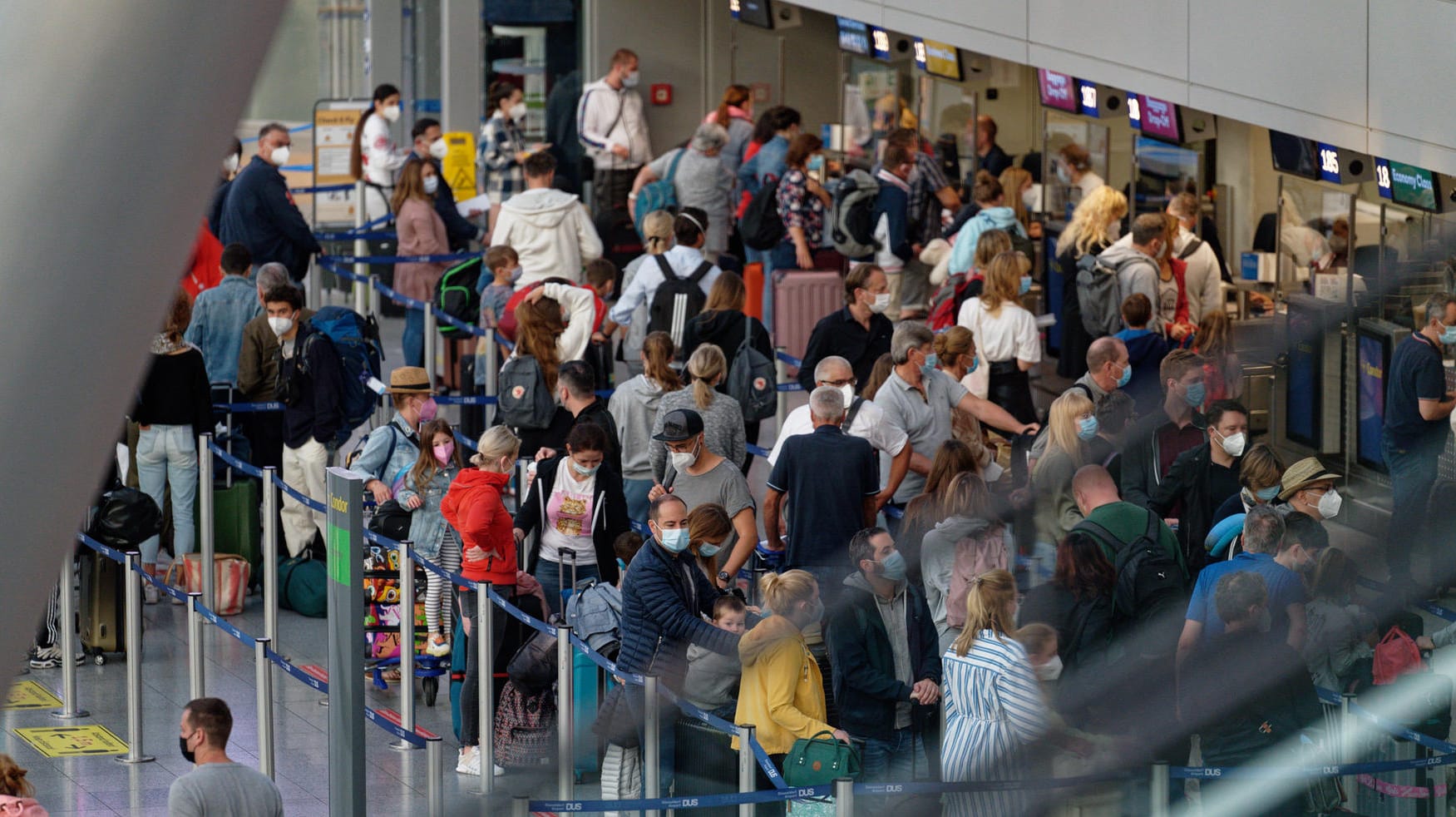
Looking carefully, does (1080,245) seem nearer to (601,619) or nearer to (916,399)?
(916,399)

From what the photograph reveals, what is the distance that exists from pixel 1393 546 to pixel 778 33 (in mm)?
10922

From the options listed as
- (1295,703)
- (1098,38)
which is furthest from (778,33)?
(1295,703)

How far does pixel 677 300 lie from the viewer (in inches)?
453

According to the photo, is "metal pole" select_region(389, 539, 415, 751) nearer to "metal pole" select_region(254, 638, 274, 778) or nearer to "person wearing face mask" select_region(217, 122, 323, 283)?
"metal pole" select_region(254, 638, 274, 778)

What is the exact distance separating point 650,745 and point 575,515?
61.9 inches

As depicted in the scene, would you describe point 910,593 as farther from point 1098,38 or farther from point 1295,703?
point 1098,38

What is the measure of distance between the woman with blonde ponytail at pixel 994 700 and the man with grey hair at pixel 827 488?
198cm

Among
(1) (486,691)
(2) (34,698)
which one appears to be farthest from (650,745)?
(2) (34,698)

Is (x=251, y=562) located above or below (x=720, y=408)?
below

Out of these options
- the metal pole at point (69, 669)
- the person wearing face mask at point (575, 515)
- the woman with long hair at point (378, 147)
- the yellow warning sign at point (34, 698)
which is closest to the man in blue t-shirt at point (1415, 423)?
the person wearing face mask at point (575, 515)

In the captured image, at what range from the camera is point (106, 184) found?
60 centimetres

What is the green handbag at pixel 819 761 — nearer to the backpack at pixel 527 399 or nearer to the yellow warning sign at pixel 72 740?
the yellow warning sign at pixel 72 740

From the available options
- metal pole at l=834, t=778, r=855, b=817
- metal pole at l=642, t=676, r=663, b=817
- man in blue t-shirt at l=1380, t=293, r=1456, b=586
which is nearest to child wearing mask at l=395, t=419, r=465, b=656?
metal pole at l=642, t=676, r=663, b=817

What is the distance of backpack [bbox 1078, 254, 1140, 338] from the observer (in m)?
12.0
